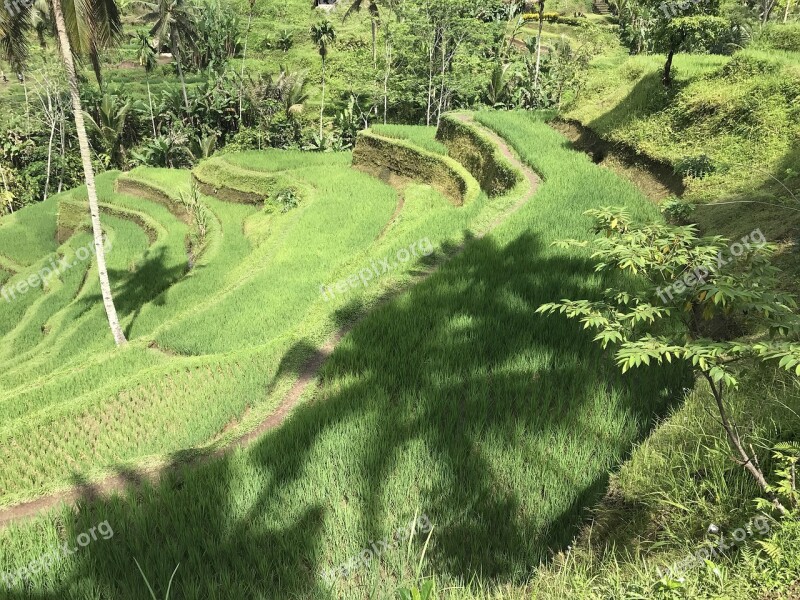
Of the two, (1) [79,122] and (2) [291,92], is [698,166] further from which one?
(2) [291,92]

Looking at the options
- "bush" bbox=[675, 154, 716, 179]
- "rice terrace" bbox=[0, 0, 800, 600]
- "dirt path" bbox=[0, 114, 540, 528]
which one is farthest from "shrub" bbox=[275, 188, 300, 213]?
"bush" bbox=[675, 154, 716, 179]

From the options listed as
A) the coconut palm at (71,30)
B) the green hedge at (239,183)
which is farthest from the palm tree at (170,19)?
the coconut palm at (71,30)

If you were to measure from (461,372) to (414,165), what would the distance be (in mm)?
14890

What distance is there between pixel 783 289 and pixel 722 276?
2.72 m

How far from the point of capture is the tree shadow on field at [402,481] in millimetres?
3096

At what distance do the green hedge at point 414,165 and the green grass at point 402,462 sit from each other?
348 inches

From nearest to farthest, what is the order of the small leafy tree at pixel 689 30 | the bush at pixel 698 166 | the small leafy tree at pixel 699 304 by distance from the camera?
the small leafy tree at pixel 699 304 → the bush at pixel 698 166 → the small leafy tree at pixel 689 30

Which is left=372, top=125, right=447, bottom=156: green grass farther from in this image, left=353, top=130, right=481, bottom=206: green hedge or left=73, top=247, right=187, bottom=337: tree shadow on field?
left=73, top=247, right=187, bottom=337: tree shadow on field

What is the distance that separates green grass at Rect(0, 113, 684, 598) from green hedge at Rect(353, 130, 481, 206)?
8847 millimetres

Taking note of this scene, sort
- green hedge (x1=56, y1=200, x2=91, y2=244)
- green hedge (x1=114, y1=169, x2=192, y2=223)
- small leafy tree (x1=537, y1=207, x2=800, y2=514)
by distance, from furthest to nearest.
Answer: green hedge (x1=56, y1=200, x2=91, y2=244)
green hedge (x1=114, y1=169, x2=192, y2=223)
small leafy tree (x1=537, y1=207, x2=800, y2=514)

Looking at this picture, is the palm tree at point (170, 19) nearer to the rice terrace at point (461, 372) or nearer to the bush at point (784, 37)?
the rice terrace at point (461, 372)

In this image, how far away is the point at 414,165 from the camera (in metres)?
18.7

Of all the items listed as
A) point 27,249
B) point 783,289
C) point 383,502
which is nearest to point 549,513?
point 383,502

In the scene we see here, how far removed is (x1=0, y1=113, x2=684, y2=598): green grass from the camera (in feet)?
10.3
